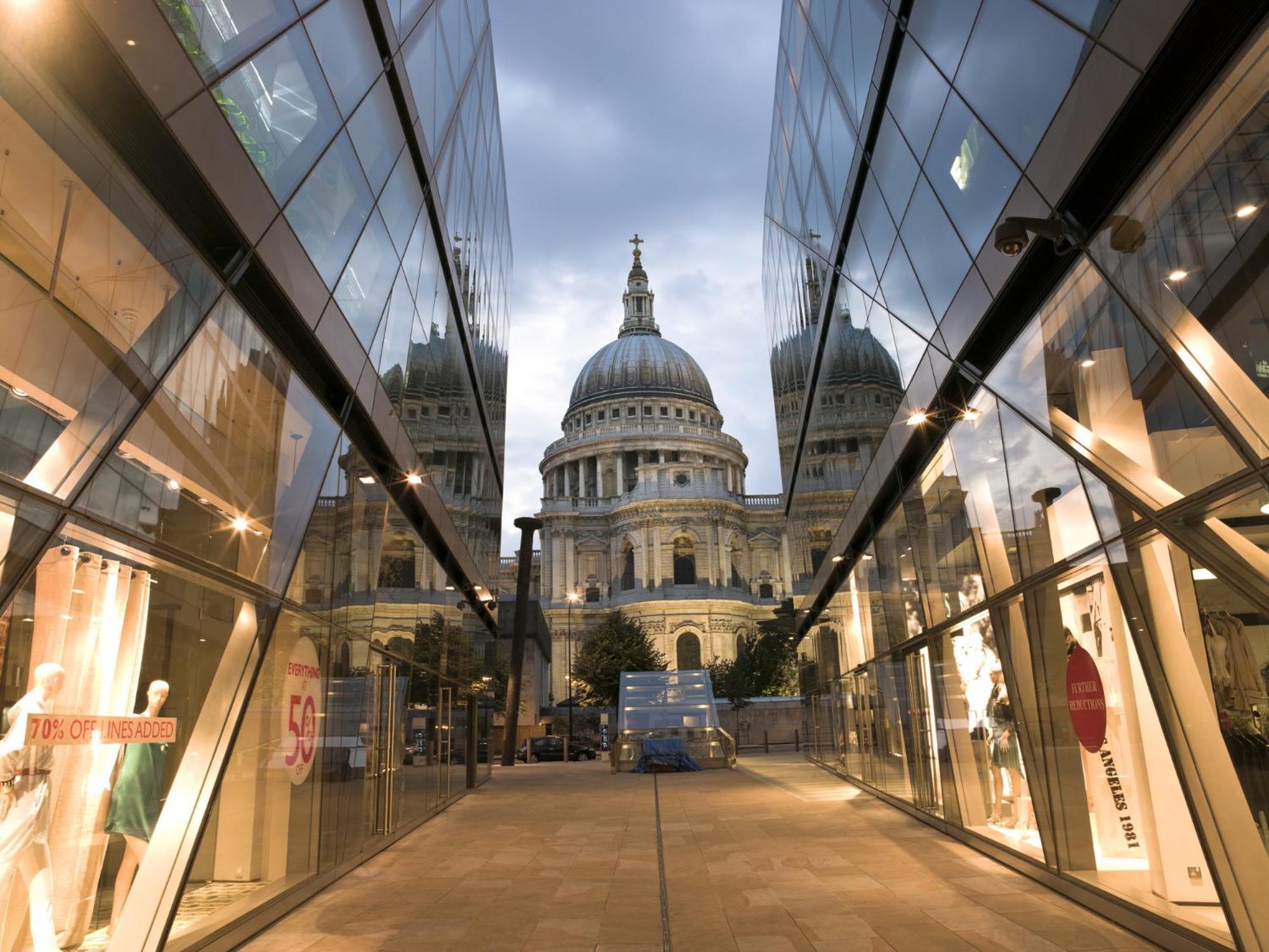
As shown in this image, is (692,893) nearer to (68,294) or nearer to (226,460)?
(226,460)

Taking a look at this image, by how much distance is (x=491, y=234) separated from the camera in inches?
938

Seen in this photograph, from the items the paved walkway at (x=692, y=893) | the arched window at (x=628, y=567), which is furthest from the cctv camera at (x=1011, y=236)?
the arched window at (x=628, y=567)

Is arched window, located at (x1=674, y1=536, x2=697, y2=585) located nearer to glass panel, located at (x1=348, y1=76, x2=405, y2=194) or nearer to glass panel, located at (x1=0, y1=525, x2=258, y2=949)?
glass panel, located at (x1=348, y1=76, x2=405, y2=194)

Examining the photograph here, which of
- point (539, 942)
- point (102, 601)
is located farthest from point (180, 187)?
point (539, 942)

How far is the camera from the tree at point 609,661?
7069 cm

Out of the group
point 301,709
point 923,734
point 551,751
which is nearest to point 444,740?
point 923,734

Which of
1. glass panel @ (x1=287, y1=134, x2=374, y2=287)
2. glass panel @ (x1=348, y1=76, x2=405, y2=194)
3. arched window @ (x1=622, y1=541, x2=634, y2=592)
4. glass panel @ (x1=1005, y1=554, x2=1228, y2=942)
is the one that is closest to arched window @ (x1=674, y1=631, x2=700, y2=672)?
arched window @ (x1=622, y1=541, x2=634, y2=592)

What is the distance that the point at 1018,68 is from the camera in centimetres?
750

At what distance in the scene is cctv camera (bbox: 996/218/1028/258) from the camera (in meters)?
6.86

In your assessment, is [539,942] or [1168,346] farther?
[539,942]

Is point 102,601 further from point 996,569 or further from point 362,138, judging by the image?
point 996,569

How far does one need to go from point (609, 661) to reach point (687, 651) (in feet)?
42.9

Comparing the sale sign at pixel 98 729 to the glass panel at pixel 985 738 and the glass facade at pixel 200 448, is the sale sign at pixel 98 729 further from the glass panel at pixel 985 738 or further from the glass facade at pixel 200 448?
the glass panel at pixel 985 738

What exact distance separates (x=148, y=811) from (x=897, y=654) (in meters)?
13.0
